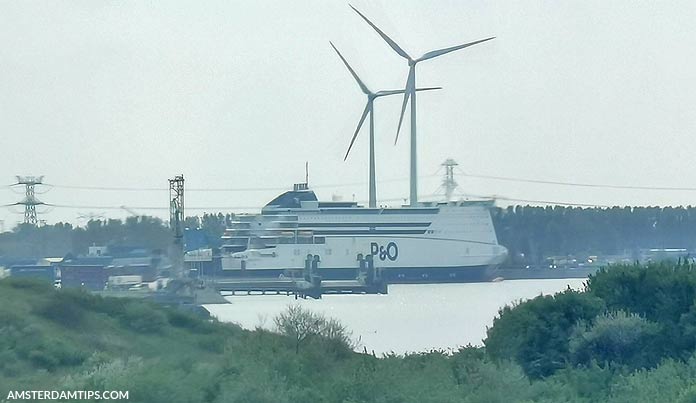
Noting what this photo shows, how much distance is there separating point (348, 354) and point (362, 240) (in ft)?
176

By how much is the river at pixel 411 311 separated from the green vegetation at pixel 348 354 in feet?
7.74

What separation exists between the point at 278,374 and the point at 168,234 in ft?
107

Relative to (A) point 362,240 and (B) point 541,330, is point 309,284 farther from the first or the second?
(B) point 541,330

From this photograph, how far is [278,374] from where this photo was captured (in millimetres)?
15891

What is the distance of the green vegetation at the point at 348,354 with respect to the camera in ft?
49.0

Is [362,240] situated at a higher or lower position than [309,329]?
higher

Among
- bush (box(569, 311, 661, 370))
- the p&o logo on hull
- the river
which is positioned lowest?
the river

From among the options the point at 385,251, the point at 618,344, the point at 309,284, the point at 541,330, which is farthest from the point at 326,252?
the point at 618,344

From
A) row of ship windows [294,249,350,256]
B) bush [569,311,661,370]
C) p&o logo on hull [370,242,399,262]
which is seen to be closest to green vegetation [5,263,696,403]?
bush [569,311,661,370]

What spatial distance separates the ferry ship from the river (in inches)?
66.1

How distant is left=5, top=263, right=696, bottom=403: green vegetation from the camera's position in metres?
14.9

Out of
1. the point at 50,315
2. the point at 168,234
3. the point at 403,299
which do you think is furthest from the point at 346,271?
the point at 50,315

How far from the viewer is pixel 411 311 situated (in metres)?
51.7

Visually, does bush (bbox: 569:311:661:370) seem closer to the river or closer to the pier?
the river
